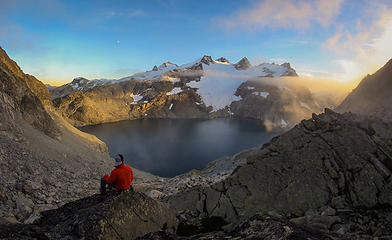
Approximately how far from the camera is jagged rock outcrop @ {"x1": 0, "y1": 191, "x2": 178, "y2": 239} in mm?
5445

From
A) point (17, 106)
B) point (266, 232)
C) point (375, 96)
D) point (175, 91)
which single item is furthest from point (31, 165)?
point (175, 91)

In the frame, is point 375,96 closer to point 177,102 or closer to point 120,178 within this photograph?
point 120,178

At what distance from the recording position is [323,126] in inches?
559

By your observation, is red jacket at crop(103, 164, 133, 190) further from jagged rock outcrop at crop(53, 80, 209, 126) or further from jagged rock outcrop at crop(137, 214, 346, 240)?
jagged rock outcrop at crop(53, 80, 209, 126)

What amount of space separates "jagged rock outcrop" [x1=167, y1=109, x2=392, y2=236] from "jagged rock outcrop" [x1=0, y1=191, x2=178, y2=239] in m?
6.18

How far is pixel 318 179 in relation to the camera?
11.8 meters

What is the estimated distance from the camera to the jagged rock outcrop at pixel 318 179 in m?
10.2

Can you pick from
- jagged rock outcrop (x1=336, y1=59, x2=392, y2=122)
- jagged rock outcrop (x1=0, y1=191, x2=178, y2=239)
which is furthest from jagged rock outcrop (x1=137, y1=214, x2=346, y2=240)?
jagged rock outcrop (x1=336, y1=59, x2=392, y2=122)

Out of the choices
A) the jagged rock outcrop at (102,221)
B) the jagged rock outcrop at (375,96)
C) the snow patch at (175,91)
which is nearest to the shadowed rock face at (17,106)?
the jagged rock outcrop at (102,221)

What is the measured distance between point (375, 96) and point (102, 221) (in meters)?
17.9

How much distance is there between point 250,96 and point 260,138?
94887 millimetres

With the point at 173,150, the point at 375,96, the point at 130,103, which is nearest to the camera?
the point at 375,96

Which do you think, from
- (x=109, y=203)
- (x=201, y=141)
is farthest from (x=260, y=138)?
(x=109, y=203)

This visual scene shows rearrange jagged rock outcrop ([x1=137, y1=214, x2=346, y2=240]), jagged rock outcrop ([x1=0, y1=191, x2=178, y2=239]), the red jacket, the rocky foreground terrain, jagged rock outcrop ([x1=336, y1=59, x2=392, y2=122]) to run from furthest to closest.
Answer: the rocky foreground terrain → jagged rock outcrop ([x1=336, y1=59, x2=392, y2=122]) → the red jacket → jagged rock outcrop ([x1=0, y1=191, x2=178, y2=239]) → jagged rock outcrop ([x1=137, y1=214, x2=346, y2=240])
